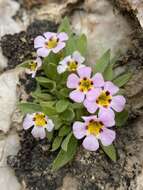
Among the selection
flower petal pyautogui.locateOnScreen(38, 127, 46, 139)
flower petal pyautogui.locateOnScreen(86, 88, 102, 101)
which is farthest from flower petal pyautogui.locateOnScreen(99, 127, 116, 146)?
flower petal pyautogui.locateOnScreen(38, 127, 46, 139)

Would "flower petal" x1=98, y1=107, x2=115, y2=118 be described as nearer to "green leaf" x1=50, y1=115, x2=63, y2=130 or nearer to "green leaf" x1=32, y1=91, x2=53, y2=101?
"green leaf" x1=50, y1=115, x2=63, y2=130

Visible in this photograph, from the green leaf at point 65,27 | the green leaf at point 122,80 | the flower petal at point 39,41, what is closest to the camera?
the green leaf at point 122,80

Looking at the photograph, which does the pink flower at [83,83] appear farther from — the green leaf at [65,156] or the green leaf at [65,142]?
the green leaf at [65,156]

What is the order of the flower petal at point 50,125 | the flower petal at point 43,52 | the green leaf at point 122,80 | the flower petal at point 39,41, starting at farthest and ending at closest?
1. the flower petal at point 39,41
2. the flower petal at point 43,52
3. the green leaf at point 122,80
4. the flower petal at point 50,125

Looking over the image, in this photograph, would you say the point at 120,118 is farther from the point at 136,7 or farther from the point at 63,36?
the point at 136,7

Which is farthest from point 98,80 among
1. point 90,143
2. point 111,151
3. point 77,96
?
point 111,151

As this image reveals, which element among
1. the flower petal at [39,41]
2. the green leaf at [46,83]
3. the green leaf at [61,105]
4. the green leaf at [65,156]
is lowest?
the green leaf at [65,156]

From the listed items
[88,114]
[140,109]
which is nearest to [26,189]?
[88,114]

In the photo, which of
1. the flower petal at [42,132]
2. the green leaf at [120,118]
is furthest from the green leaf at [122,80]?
the flower petal at [42,132]
